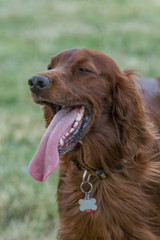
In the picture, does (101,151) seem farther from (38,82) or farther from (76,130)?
(38,82)

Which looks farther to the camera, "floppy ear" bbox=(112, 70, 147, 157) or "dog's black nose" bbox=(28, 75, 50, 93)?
"floppy ear" bbox=(112, 70, 147, 157)

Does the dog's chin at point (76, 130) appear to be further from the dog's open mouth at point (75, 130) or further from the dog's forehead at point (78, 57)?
the dog's forehead at point (78, 57)

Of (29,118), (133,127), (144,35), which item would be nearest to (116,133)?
(133,127)

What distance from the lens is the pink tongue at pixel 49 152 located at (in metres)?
2.59

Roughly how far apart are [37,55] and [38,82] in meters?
7.67

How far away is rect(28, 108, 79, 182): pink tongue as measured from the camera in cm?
259

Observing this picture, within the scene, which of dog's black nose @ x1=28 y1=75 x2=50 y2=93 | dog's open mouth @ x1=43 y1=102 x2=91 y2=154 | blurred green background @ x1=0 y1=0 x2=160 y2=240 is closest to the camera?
dog's black nose @ x1=28 y1=75 x2=50 y2=93

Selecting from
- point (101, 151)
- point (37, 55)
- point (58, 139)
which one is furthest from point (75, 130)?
point (37, 55)

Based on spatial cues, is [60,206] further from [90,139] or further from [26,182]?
[26,182]

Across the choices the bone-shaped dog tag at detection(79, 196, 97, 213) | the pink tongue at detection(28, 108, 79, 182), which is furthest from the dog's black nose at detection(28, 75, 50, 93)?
the bone-shaped dog tag at detection(79, 196, 97, 213)

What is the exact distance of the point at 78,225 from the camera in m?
2.94

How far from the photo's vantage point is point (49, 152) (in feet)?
8.54

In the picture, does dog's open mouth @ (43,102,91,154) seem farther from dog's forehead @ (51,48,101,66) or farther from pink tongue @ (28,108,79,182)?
dog's forehead @ (51,48,101,66)

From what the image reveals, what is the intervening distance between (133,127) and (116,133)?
0.13 metres
